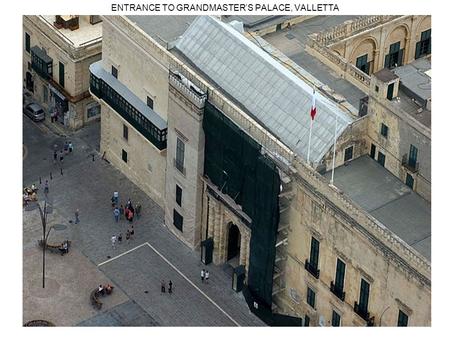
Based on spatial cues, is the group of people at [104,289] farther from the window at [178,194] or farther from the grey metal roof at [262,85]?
the grey metal roof at [262,85]

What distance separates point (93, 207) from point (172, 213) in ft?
32.1

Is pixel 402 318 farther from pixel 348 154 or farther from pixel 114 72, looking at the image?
pixel 114 72

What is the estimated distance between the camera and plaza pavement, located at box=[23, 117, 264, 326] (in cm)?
17162

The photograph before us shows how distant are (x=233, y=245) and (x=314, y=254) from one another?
16.1m

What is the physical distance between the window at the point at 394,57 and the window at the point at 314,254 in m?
35.4

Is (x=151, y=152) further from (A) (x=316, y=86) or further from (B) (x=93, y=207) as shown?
(A) (x=316, y=86)

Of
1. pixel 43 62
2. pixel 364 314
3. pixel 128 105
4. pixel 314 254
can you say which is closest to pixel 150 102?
pixel 128 105

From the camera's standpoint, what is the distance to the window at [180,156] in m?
176

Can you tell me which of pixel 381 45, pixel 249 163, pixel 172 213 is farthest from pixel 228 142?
pixel 381 45

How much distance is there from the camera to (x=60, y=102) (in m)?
199

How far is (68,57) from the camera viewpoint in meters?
195

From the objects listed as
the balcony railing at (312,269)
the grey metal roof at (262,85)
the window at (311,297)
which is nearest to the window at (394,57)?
the grey metal roof at (262,85)

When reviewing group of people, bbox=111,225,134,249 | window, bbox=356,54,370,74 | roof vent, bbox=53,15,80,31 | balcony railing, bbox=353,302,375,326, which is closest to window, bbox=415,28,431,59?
window, bbox=356,54,370,74

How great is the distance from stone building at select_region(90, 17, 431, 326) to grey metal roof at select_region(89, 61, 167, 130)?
6.5 inches
